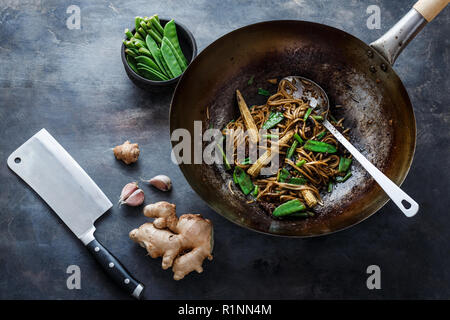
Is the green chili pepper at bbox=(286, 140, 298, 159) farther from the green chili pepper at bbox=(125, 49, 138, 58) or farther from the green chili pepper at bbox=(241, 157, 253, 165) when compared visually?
the green chili pepper at bbox=(125, 49, 138, 58)

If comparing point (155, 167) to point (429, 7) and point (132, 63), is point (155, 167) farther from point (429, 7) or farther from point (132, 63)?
point (429, 7)

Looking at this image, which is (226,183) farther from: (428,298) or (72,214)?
(428,298)

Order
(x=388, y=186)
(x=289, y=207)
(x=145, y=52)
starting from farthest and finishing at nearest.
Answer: (x=145, y=52)
(x=289, y=207)
(x=388, y=186)

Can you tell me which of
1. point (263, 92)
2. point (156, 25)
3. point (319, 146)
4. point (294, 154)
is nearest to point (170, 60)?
point (156, 25)

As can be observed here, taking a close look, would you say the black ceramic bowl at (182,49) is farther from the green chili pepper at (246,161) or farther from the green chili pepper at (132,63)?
the green chili pepper at (246,161)

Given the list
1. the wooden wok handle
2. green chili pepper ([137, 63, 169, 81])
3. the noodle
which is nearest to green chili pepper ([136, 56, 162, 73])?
green chili pepper ([137, 63, 169, 81])

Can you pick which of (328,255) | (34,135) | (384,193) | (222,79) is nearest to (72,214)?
(34,135)
